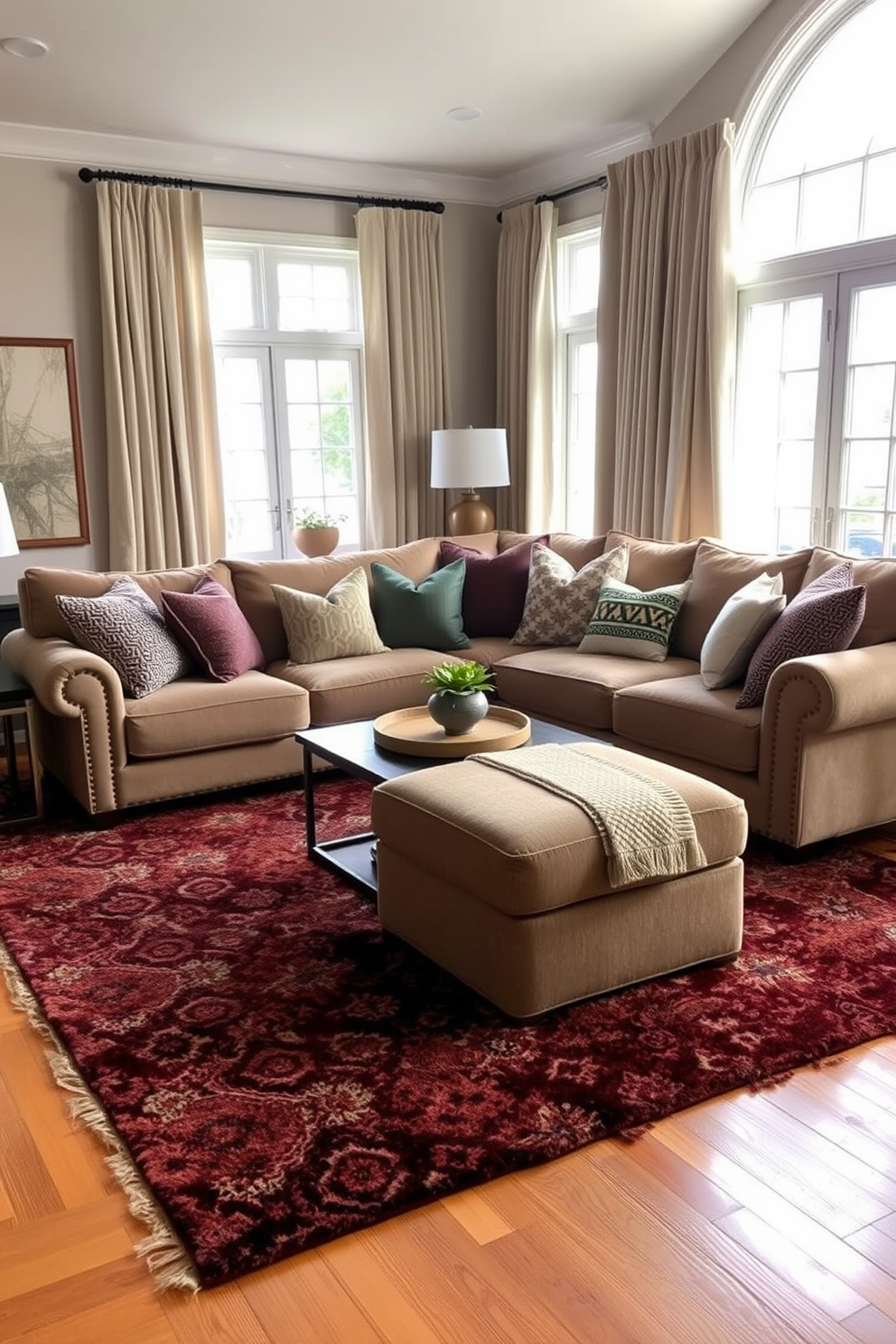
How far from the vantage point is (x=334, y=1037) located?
8.27ft

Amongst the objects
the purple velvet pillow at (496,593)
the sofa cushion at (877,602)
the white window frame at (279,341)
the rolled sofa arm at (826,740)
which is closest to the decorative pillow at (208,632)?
the purple velvet pillow at (496,593)

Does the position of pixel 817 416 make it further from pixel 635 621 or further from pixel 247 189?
pixel 247 189

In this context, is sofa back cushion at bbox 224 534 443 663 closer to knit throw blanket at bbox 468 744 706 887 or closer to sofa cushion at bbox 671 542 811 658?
sofa cushion at bbox 671 542 811 658

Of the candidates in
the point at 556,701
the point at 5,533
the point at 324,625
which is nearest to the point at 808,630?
the point at 556,701

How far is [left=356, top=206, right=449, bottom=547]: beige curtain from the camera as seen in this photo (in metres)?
6.32

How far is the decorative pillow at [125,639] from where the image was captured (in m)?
4.13

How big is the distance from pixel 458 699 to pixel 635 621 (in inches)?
59.4

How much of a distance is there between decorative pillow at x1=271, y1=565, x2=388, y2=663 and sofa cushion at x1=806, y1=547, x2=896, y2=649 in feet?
6.53

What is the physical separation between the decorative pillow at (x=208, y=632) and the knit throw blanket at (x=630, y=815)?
6.09 ft

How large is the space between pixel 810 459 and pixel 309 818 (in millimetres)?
2826

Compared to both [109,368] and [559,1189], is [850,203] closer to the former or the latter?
[109,368]

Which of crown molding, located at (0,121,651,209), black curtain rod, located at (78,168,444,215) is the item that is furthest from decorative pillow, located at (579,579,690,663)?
black curtain rod, located at (78,168,444,215)

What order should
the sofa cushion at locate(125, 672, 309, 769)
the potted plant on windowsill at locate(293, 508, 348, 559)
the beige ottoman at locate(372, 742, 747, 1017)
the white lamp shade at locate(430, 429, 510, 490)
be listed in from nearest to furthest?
the beige ottoman at locate(372, 742, 747, 1017), the sofa cushion at locate(125, 672, 309, 769), the white lamp shade at locate(430, 429, 510, 490), the potted plant on windowsill at locate(293, 508, 348, 559)

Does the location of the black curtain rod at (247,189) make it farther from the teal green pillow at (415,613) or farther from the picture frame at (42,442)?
the teal green pillow at (415,613)
